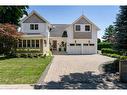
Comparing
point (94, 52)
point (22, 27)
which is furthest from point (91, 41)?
point (22, 27)

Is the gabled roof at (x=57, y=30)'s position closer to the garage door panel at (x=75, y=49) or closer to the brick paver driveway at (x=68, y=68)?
the garage door panel at (x=75, y=49)

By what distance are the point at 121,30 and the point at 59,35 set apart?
2621 centimetres

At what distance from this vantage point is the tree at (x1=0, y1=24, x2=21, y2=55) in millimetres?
30594

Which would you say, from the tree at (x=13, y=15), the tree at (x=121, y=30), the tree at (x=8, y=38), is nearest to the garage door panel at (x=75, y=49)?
the tree at (x=13, y=15)

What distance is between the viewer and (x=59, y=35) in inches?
1797

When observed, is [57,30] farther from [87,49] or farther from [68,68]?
[68,68]

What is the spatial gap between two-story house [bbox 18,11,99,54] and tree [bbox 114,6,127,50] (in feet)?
50.4

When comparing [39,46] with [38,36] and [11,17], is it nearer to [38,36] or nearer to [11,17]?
[38,36]

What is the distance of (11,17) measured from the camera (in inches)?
1644

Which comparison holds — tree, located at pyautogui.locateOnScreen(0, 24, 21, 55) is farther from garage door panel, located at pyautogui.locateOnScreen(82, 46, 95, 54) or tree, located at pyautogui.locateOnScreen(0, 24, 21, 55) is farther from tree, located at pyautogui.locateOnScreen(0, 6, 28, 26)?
garage door panel, located at pyautogui.locateOnScreen(82, 46, 95, 54)

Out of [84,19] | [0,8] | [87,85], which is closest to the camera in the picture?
[87,85]

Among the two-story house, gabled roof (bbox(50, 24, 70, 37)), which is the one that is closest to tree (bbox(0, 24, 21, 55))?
the two-story house

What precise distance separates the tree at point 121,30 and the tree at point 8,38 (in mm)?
14284
